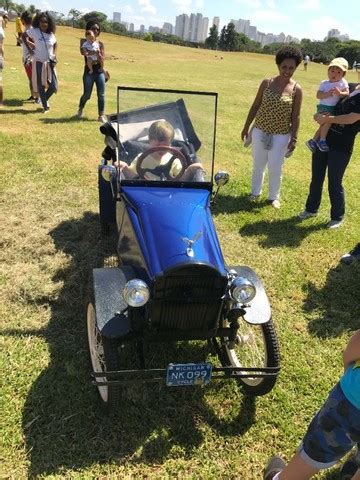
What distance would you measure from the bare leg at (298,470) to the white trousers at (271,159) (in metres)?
4.24

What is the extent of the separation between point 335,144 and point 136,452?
4005 mm

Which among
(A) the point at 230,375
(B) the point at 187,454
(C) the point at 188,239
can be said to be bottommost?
(B) the point at 187,454

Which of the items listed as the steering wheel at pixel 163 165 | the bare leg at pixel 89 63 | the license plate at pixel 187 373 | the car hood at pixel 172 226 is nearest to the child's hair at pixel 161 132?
the steering wheel at pixel 163 165

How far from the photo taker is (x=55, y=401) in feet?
9.58

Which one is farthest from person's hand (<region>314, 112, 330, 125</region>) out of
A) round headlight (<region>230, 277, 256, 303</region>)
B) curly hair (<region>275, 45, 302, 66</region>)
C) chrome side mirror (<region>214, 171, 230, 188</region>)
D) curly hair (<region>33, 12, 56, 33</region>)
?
curly hair (<region>33, 12, 56, 33</region>)

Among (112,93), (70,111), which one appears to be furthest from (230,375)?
(112,93)

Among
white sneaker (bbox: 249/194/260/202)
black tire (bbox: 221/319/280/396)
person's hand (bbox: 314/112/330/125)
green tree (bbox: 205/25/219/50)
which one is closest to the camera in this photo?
black tire (bbox: 221/319/280/396)

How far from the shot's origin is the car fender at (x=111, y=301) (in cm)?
262

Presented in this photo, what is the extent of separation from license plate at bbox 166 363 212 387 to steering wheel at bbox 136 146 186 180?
156 centimetres

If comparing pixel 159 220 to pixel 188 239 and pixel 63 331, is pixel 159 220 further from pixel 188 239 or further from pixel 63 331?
pixel 63 331

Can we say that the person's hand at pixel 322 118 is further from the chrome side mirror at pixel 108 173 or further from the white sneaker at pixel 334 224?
the chrome side mirror at pixel 108 173

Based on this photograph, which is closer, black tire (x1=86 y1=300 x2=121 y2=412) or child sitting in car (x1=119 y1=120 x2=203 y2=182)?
black tire (x1=86 y1=300 x2=121 y2=412)

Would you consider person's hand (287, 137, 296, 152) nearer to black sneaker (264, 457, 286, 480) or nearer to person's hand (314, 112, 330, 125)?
person's hand (314, 112, 330, 125)

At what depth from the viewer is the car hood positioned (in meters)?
2.74
